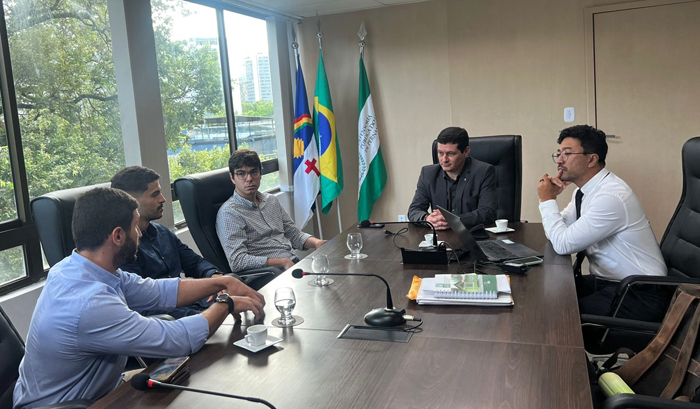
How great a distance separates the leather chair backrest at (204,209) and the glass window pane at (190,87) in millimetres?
956

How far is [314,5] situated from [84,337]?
3.79m

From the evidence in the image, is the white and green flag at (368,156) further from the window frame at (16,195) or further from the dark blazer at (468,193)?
the window frame at (16,195)

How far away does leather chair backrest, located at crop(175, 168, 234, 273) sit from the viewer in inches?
113

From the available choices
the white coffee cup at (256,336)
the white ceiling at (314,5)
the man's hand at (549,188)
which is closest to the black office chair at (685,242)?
the man's hand at (549,188)

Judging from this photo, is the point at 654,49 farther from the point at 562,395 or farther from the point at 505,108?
the point at 562,395

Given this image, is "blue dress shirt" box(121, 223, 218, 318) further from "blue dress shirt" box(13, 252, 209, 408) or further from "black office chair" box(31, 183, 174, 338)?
"blue dress shirt" box(13, 252, 209, 408)

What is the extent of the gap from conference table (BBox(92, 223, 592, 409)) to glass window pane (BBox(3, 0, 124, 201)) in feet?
5.45

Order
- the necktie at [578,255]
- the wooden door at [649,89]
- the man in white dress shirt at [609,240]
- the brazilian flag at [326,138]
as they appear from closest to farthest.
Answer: the man in white dress shirt at [609,240] → the necktie at [578,255] → the wooden door at [649,89] → the brazilian flag at [326,138]

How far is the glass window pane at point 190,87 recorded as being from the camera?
379cm

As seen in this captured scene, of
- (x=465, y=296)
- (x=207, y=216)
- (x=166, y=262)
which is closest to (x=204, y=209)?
(x=207, y=216)

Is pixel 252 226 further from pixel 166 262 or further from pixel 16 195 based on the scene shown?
pixel 16 195

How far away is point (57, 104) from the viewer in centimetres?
301

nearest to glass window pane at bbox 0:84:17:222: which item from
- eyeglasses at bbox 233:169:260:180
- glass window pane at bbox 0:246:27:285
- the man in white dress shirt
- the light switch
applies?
glass window pane at bbox 0:246:27:285

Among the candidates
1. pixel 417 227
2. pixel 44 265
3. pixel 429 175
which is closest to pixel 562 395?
pixel 417 227
